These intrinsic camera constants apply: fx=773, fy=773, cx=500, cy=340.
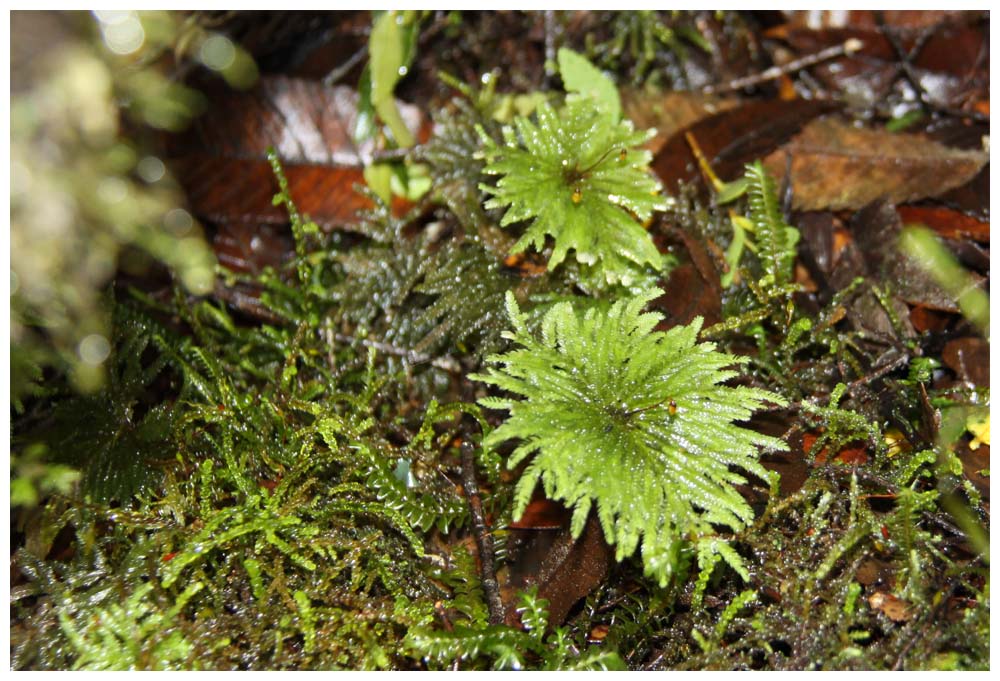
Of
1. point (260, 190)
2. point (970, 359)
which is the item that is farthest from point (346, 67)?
point (970, 359)

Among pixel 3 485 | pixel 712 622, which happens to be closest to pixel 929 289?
pixel 712 622

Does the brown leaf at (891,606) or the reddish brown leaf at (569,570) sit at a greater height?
the reddish brown leaf at (569,570)

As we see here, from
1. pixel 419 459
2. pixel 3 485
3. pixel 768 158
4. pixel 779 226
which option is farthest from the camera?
pixel 768 158

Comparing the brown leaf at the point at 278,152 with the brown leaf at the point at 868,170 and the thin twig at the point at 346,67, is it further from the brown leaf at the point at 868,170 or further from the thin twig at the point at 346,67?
the brown leaf at the point at 868,170

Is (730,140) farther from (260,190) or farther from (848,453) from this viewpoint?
(260,190)

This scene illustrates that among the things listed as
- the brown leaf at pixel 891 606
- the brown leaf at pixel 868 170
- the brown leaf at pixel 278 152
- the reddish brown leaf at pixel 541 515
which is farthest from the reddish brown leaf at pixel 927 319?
the brown leaf at pixel 278 152
